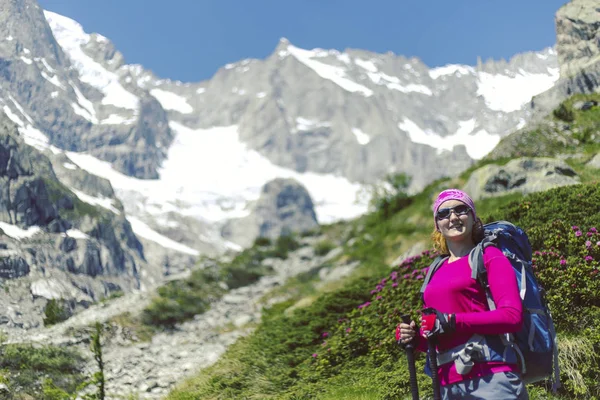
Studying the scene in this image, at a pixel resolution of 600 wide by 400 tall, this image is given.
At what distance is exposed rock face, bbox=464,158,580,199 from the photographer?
49.4 ft

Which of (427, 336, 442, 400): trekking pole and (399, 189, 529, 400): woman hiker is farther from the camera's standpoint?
(427, 336, 442, 400): trekking pole

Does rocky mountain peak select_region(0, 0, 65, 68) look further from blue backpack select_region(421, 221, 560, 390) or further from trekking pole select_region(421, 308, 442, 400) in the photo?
blue backpack select_region(421, 221, 560, 390)

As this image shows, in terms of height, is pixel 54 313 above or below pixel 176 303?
below

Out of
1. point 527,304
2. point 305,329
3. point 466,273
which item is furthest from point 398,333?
point 305,329

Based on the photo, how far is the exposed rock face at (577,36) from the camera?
37156mm

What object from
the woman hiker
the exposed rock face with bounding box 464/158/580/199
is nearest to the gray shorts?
the woman hiker

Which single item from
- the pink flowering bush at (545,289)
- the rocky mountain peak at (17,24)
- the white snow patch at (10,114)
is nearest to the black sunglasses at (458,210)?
the pink flowering bush at (545,289)

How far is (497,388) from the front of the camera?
3.19 meters

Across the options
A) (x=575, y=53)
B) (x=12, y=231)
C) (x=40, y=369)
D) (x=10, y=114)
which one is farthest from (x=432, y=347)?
(x=575, y=53)

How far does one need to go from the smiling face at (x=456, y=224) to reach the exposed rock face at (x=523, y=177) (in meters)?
12.4

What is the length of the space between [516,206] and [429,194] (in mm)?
12732

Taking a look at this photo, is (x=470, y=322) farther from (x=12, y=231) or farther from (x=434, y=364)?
(x=12, y=231)

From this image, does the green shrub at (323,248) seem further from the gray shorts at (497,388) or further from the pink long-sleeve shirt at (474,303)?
the gray shorts at (497,388)

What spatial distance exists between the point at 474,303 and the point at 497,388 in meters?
0.56
